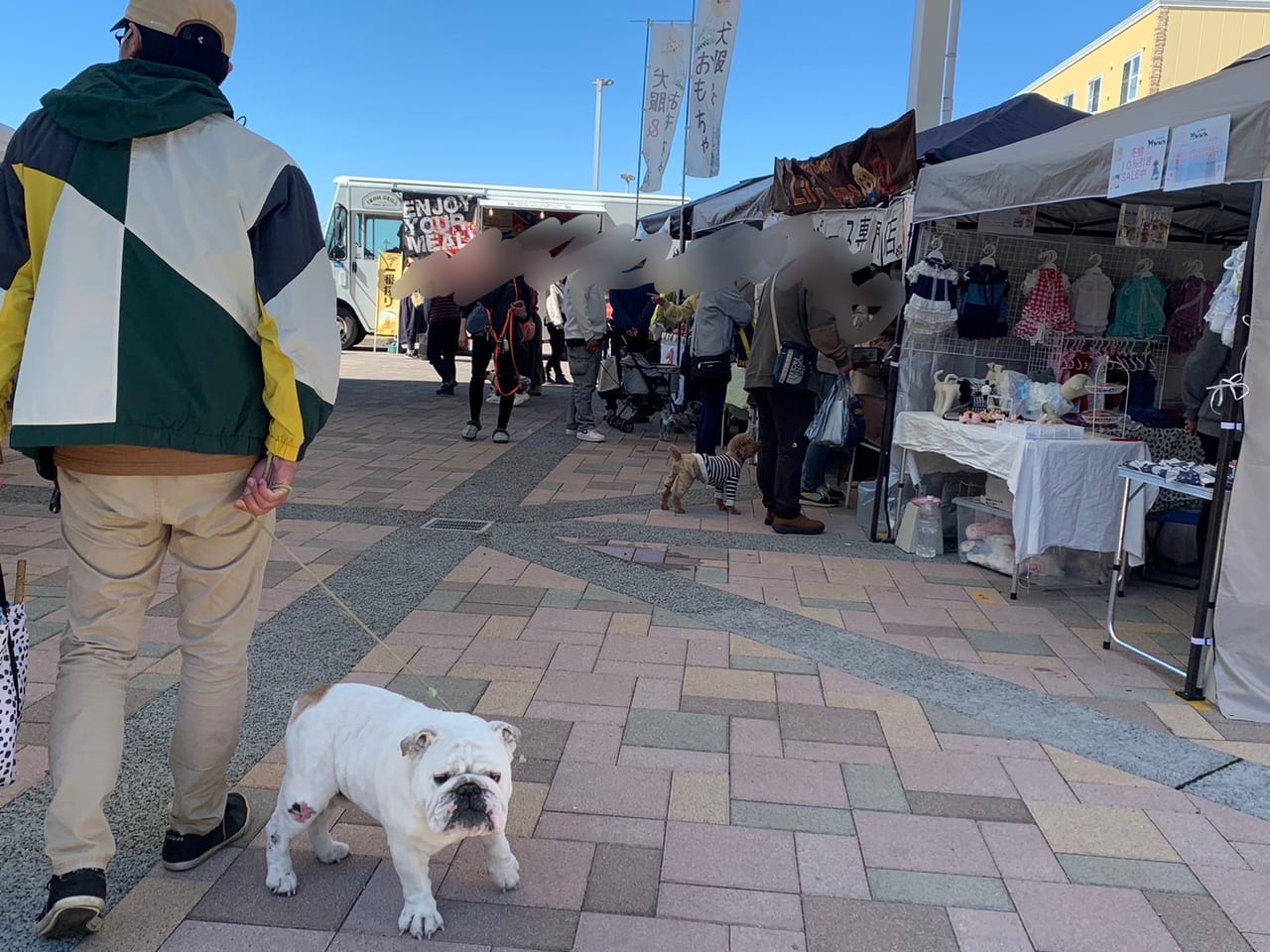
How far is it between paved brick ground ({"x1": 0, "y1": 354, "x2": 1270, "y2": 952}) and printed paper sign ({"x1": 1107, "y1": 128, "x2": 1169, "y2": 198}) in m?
1.94

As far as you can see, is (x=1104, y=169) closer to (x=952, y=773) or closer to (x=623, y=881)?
(x=952, y=773)

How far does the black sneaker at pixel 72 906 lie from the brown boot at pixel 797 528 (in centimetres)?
460

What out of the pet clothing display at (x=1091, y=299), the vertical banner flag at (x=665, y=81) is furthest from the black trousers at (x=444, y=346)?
the pet clothing display at (x=1091, y=299)

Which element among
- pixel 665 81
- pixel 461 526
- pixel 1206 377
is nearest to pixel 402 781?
pixel 1206 377

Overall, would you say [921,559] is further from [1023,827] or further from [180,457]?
Answer: [180,457]

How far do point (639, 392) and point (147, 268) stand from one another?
8.53 meters

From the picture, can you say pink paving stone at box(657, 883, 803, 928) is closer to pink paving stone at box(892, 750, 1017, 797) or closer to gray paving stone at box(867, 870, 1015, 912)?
gray paving stone at box(867, 870, 1015, 912)

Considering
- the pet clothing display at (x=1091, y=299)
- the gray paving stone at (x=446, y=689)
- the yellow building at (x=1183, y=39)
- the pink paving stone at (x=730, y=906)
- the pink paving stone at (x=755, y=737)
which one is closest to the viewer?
the pink paving stone at (x=730, y=906)

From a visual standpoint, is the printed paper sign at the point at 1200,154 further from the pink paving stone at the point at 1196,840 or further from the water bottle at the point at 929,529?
the water bottle at the point at 929,529

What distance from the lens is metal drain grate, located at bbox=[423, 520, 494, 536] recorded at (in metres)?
→ 5.80

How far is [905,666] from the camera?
150 inches

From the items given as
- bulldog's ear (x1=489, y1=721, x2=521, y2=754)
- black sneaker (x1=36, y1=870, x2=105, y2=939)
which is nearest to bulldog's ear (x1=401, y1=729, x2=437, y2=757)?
bulldog's ear (x1=489, y1=721, x2=521, y2=754)

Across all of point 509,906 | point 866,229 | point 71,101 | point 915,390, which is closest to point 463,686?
point 509,906

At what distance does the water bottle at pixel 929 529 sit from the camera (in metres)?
5.66
